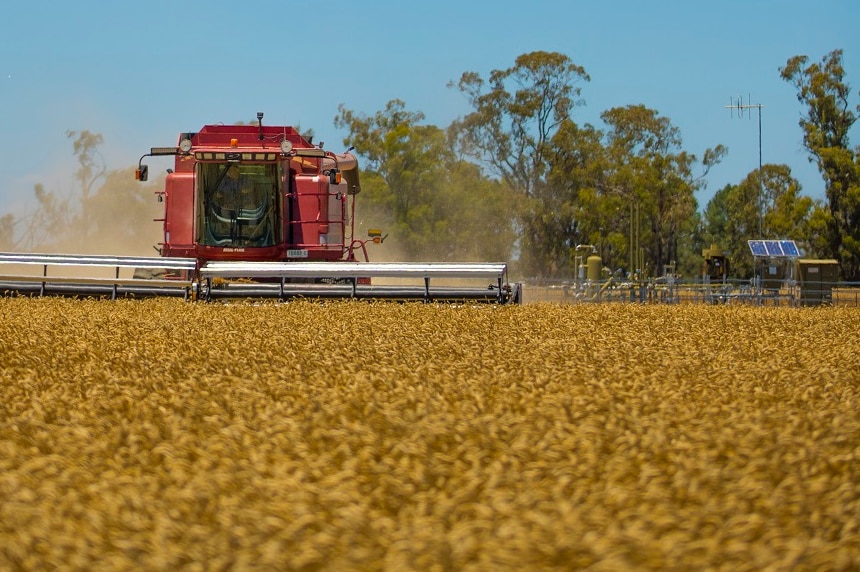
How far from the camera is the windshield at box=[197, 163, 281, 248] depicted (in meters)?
16.3

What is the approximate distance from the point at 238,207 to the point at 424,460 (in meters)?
13.0

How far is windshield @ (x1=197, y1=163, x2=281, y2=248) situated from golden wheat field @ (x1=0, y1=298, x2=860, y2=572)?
8449 mm

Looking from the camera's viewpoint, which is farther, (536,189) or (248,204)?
(536,189)

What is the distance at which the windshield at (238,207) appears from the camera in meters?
16.3

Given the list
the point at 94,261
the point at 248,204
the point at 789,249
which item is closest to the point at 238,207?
the point at 248,204

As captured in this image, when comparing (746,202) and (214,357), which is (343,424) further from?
(746,202)

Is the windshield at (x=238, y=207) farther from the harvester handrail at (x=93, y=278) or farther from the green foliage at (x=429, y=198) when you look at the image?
the green foliage at (x=429, y=198)

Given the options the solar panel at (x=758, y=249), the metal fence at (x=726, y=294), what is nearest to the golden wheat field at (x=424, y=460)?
the metal fence at (x=726, y=294)

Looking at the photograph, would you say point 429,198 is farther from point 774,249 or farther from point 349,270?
point 349,270

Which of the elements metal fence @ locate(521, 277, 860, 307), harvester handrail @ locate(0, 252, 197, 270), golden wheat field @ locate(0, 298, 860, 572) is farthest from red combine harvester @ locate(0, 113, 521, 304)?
metal fence @ locate(521, 277, 860, 307)

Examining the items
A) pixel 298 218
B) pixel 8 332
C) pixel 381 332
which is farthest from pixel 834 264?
pixel 8 332

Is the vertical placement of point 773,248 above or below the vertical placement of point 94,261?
above

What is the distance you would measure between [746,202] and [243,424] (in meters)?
59.9

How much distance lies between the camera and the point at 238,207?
16.4 m
